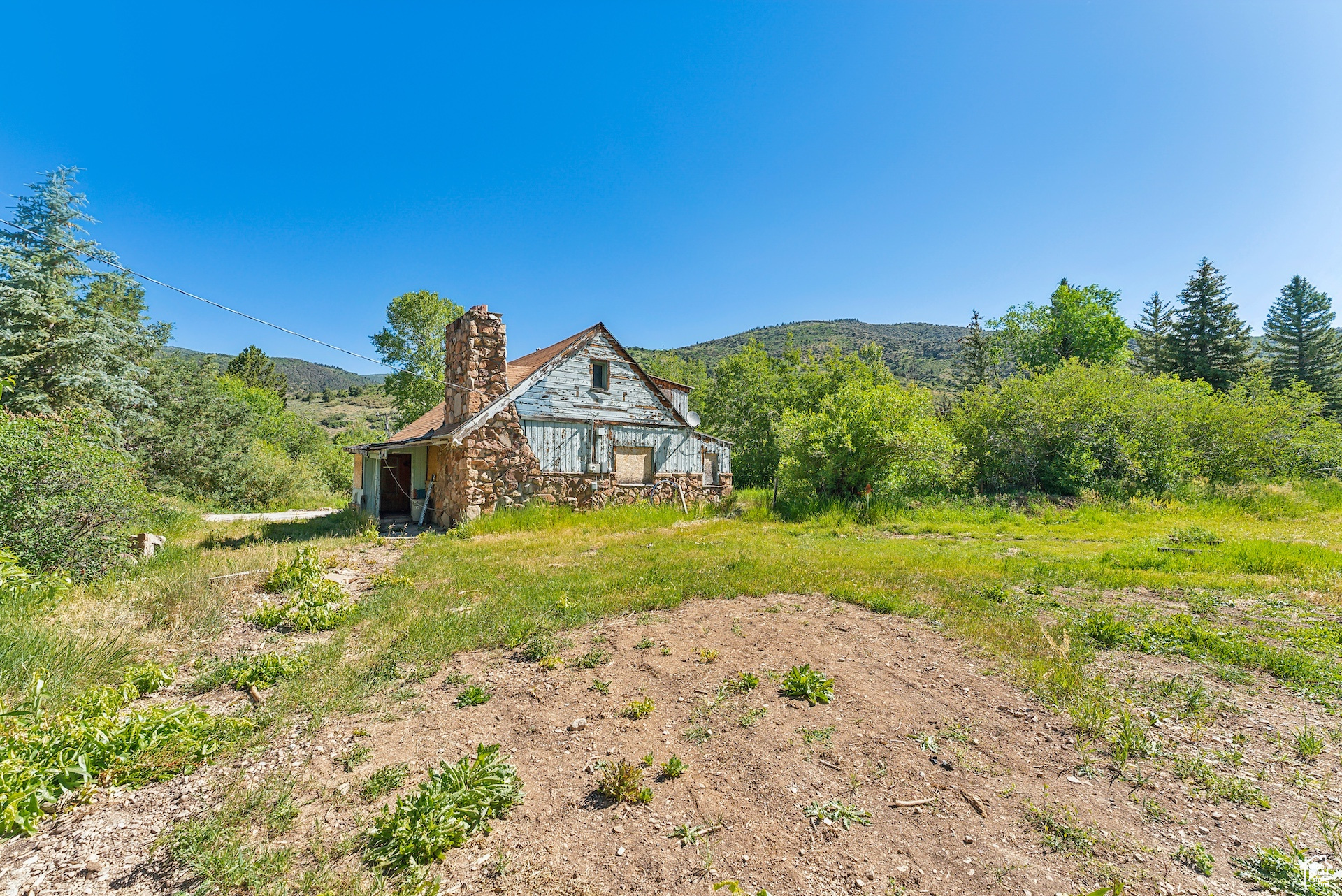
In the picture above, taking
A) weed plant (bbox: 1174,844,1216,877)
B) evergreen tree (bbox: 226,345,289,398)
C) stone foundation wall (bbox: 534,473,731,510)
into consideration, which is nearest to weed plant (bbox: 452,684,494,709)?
weed plant (bbox: 1174,844,1216,877)

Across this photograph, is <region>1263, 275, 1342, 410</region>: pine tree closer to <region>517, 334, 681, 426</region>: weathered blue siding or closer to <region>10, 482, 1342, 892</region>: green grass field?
<region>10, 482, 1342, 892</region>: green grass field

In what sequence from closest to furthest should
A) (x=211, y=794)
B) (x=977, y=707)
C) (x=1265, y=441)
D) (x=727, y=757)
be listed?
(x=211, y=794), (x=727, y=757), (x=977, y=707), (x=1265, y=441)

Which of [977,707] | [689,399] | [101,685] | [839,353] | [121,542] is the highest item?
[839,353]

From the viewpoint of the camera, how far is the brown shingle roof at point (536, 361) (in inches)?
664

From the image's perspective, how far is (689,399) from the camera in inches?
1539

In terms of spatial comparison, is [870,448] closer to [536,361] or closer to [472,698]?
[536,361]

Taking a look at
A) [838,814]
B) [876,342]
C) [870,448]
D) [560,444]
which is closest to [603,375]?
[560,444]

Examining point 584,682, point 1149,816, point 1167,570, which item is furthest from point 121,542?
point 1167,570

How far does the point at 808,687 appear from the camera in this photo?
4777mm

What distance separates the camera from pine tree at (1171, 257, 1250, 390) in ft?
113

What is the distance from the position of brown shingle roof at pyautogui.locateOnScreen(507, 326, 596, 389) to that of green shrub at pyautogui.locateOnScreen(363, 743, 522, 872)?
13.8 m

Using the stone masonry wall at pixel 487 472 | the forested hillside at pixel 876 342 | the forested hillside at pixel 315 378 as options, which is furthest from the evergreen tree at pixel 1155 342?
the forested hillside at pixel 315 378

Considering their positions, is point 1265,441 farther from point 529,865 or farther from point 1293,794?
point 529,865

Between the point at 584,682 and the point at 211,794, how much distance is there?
2.79 meters
